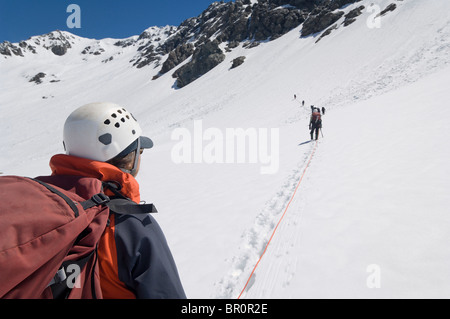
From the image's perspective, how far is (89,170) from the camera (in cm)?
145

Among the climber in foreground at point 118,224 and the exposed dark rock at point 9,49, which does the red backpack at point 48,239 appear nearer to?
the climber in foreground at point 118,224

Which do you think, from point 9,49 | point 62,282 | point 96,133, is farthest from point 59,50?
point 62,282

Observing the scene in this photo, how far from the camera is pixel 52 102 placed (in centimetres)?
6372

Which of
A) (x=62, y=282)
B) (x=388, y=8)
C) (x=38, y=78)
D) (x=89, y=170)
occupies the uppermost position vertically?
(x=38, y=78)

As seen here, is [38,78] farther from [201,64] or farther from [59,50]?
[201,64]

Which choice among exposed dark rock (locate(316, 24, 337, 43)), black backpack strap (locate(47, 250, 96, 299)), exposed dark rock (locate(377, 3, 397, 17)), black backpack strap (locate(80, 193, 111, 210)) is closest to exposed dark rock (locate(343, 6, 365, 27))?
exposed dark rock (locate(316, 24, 337, 43))

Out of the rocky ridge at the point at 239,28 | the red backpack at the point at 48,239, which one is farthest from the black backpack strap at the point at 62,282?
the rocky ridge at the point at 239,28

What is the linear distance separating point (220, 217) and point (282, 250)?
1.77 meters

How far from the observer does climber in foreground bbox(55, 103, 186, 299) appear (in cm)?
121

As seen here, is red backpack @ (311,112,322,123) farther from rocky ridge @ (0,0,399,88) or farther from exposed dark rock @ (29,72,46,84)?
exposed dark rock @ (29,72,46,84)

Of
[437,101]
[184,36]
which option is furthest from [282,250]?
[184,36]

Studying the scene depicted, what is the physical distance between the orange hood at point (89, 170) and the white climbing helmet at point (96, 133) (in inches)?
5.5

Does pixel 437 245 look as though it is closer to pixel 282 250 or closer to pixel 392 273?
pixel 392 273

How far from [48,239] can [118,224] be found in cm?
37
